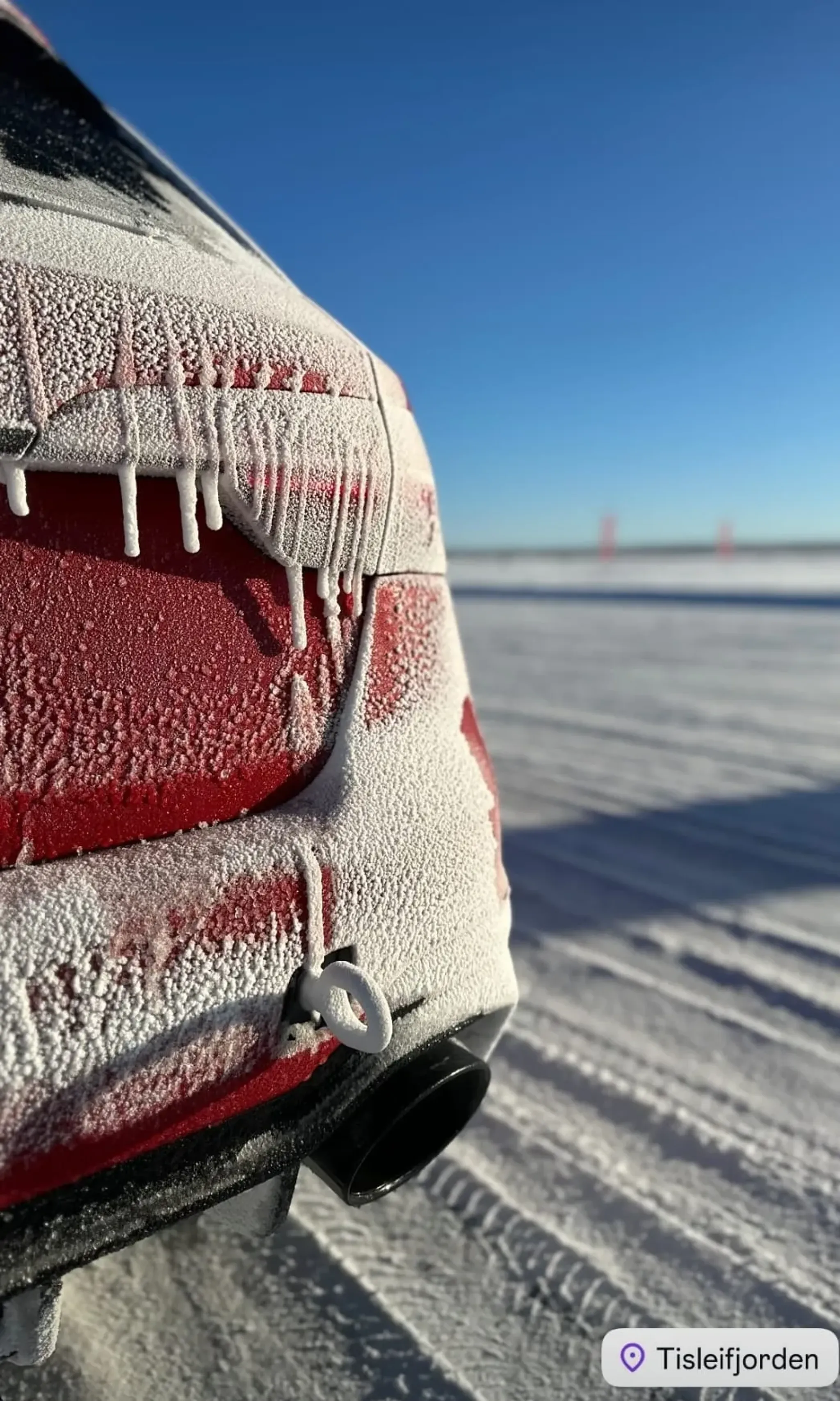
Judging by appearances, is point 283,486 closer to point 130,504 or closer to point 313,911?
point 130,504

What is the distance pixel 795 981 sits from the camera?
2127mm

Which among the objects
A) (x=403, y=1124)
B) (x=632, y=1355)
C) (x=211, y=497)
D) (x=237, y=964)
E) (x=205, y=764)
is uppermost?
(x=211, y=497)

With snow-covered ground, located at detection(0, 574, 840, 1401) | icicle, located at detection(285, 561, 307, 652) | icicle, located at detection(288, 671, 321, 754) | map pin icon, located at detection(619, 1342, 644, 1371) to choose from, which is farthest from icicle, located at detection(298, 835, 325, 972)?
map pin icon, located at detection(619, 1342, 644, 1371)

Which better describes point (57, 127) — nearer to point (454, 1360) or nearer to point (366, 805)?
point (366, 805)

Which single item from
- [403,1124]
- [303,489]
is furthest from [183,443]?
[403,1124]

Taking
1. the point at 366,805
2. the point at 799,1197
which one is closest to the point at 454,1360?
the point at 799,1197

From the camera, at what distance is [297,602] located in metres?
1.07

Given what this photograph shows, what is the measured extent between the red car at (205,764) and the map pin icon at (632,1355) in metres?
0.39

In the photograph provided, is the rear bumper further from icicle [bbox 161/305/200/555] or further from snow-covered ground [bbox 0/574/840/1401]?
snow-covered ground [bbox 0/574/840/1401]

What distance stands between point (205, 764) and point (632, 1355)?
936mm

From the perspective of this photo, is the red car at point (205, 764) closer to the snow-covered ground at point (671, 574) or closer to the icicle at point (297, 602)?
the icicle at point (297, 602)

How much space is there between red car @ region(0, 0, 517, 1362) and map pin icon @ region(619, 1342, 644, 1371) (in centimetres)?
39

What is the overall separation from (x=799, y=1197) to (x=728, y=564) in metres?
26.8

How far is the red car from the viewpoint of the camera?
874mm
